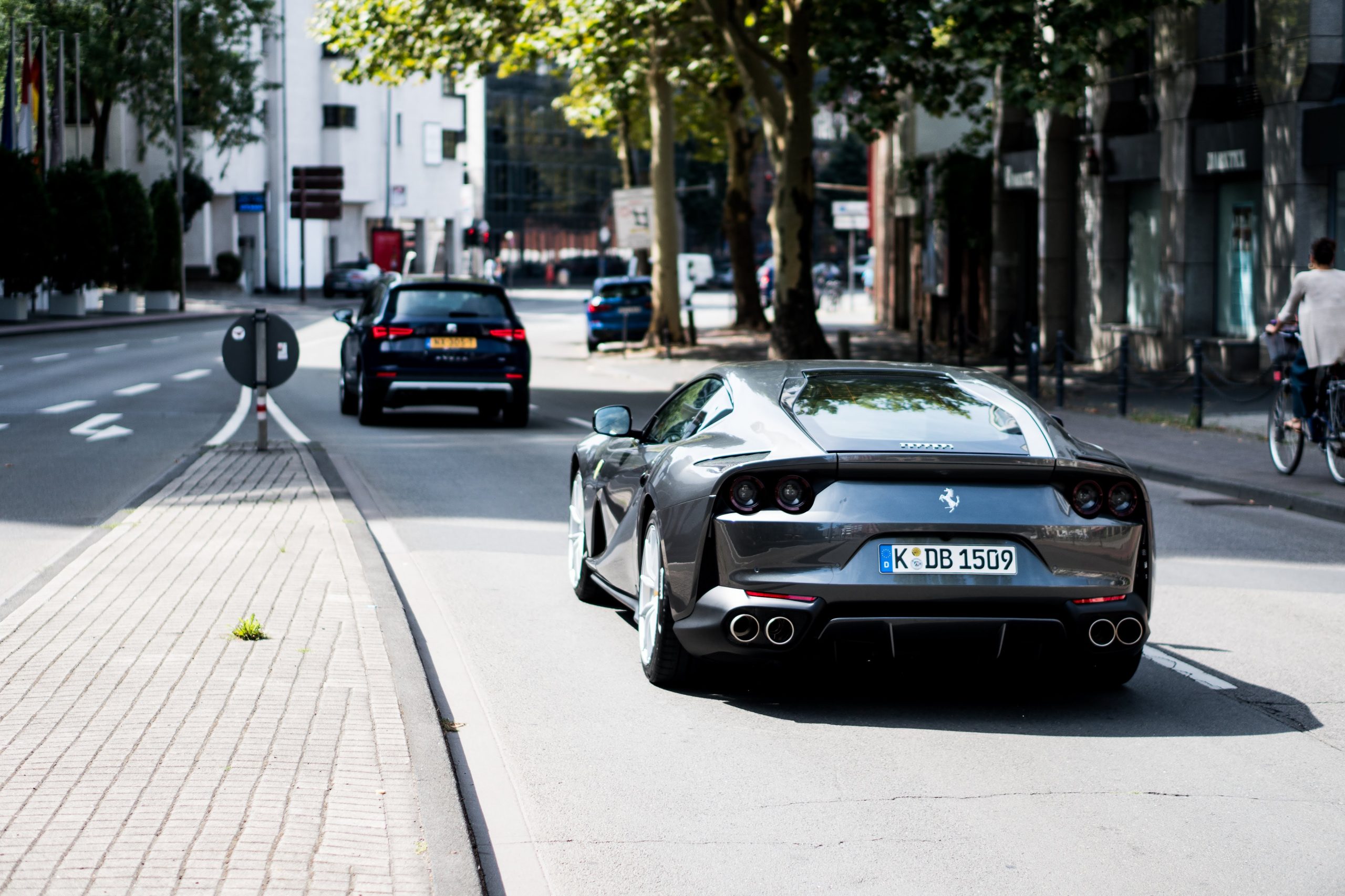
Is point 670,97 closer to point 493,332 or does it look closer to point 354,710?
point 493,332

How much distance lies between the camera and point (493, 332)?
19.7 metres

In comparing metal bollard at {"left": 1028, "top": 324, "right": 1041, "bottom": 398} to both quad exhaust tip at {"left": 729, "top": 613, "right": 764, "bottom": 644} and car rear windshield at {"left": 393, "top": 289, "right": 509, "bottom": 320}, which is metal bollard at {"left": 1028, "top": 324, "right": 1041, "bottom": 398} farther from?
quad exhaust tip at {"left": 729, "top": 613, "right": 764, "bottom": 644}

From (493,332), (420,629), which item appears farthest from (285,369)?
(420,629)

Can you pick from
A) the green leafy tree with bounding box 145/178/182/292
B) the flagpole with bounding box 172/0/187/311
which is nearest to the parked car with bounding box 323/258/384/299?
the flagpole with bounding box 172/0/187/311

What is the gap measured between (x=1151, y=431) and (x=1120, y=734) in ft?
42.5

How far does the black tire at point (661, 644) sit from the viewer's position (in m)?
6.84

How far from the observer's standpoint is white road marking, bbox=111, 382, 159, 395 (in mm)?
24891

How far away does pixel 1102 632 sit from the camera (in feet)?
21.2

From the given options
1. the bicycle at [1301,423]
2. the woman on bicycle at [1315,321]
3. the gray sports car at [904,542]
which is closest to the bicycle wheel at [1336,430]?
the bicycle at [1301,423]

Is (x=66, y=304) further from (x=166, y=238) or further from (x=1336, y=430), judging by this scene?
(x=1336, y=430)

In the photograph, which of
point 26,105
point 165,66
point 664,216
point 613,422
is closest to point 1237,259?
point 664,216

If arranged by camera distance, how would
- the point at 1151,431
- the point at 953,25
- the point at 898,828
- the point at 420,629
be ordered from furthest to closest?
the point at 953,25, the point at 1151,431, the point at 420,629, the point at 898,828

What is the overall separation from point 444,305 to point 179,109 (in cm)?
4443

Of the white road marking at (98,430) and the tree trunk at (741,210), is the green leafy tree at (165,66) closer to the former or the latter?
the tree trunk at (741,210)
